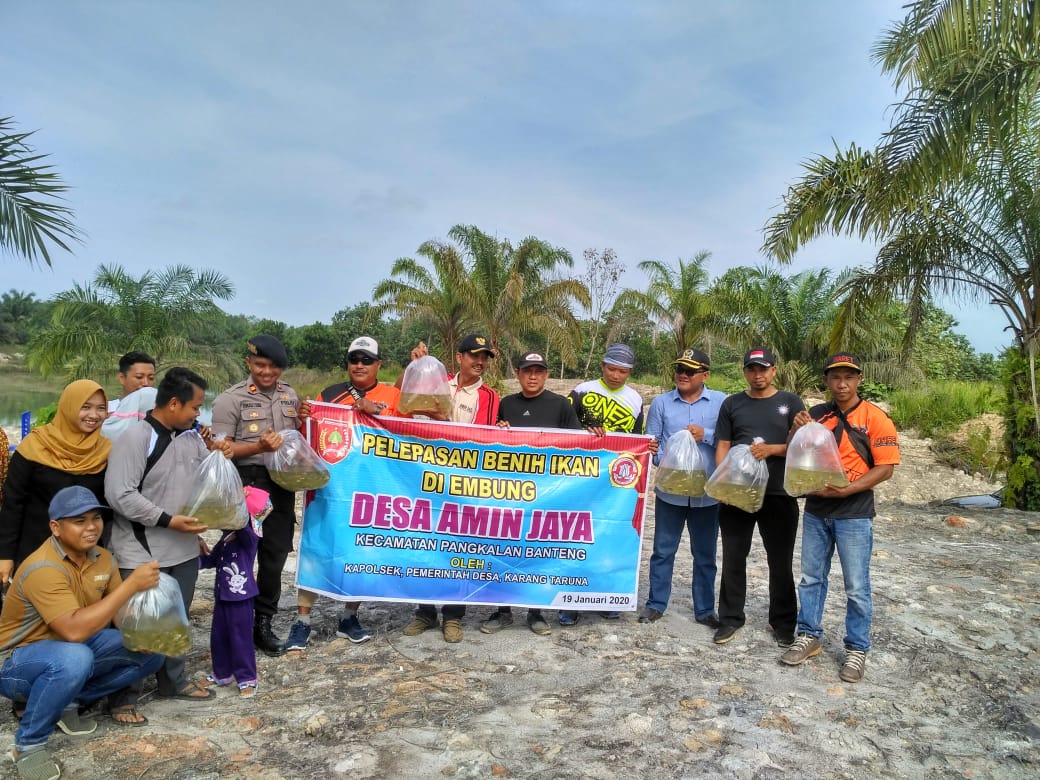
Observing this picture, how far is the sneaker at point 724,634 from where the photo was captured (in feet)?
15.0

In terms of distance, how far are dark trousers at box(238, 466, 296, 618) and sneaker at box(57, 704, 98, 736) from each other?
1107 millimetres

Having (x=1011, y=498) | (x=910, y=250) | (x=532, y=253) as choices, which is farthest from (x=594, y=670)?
(x=532, y=253)

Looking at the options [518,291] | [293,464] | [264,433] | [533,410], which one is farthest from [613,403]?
[518,291]

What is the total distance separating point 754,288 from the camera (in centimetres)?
1662

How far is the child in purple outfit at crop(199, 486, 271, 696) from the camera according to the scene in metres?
3.73

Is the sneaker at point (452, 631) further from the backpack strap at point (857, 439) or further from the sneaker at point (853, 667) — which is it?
the backpack strap at point (857, 439)

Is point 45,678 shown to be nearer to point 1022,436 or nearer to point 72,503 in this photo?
point 72,503

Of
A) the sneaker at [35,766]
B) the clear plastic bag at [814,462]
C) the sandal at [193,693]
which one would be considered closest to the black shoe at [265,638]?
the sandal at [193,693]

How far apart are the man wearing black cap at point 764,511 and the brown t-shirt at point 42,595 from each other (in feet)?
11.5

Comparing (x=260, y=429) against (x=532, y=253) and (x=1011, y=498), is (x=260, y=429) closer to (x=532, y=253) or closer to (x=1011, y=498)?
(x=1011, y=498)

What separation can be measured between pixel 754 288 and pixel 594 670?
14.0m

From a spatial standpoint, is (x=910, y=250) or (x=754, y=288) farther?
(x=754, y=288)

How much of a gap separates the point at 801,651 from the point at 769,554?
62cm

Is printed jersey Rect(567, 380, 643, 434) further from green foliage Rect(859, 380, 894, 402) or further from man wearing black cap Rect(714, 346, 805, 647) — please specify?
green foliage Rect(859, 380, 894, 402)
